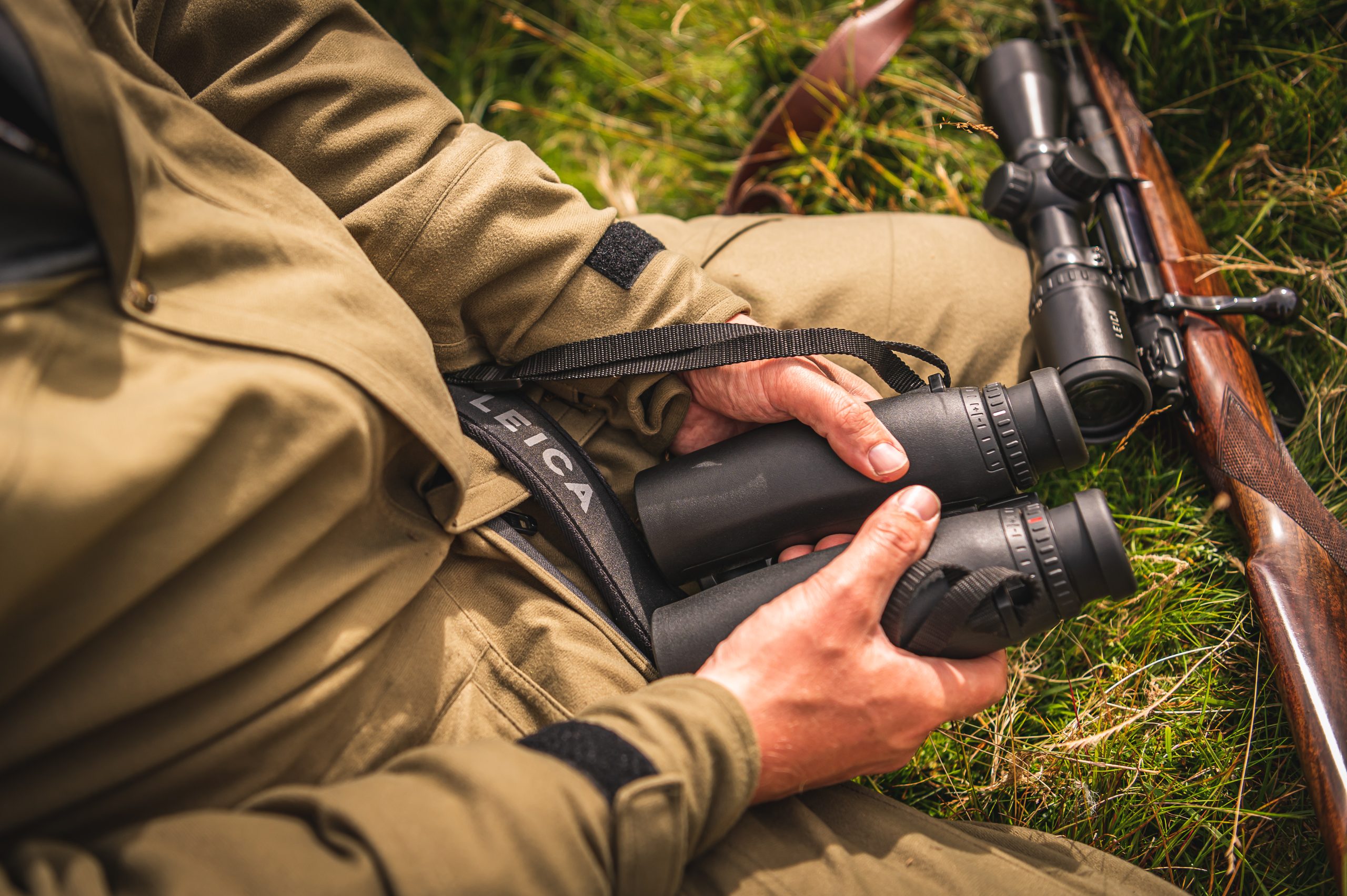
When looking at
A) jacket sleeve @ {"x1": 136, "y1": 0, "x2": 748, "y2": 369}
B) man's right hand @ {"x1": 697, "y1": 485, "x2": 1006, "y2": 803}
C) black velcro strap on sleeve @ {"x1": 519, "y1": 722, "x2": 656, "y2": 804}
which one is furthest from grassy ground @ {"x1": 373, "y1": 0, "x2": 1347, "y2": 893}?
jacket sleeve @ {"x1": 136, "y1": 0, "x2": 748, "y2": 369}

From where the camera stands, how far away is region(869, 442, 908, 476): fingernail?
1195mm

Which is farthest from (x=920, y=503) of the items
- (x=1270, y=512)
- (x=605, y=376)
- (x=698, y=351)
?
(x=1270, y=512)

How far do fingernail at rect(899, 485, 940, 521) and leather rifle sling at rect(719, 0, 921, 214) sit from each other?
1066mm

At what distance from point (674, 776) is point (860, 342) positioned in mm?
777

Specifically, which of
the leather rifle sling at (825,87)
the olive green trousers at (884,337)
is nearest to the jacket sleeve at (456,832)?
the olive green trousers at (884,337)

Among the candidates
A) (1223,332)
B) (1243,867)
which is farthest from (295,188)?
(1243,867)

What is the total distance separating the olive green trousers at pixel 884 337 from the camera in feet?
3.53

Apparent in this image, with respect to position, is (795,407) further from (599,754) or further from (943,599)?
(599,754)

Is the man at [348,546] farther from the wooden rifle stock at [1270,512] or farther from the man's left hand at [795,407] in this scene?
the wooden rifle stock at [1270,512]

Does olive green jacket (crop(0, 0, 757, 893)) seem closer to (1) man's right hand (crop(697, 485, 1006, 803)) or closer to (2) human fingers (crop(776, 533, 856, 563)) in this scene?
(1) man's right hand (crop(697, 485, 1006, 803))

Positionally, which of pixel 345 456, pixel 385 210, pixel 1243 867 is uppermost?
pixel 385 210

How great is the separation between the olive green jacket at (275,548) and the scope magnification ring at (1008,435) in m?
0.58

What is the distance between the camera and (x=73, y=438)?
786 mm

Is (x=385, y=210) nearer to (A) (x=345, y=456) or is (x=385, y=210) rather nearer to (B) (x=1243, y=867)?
(A) (x=345, y=456)
